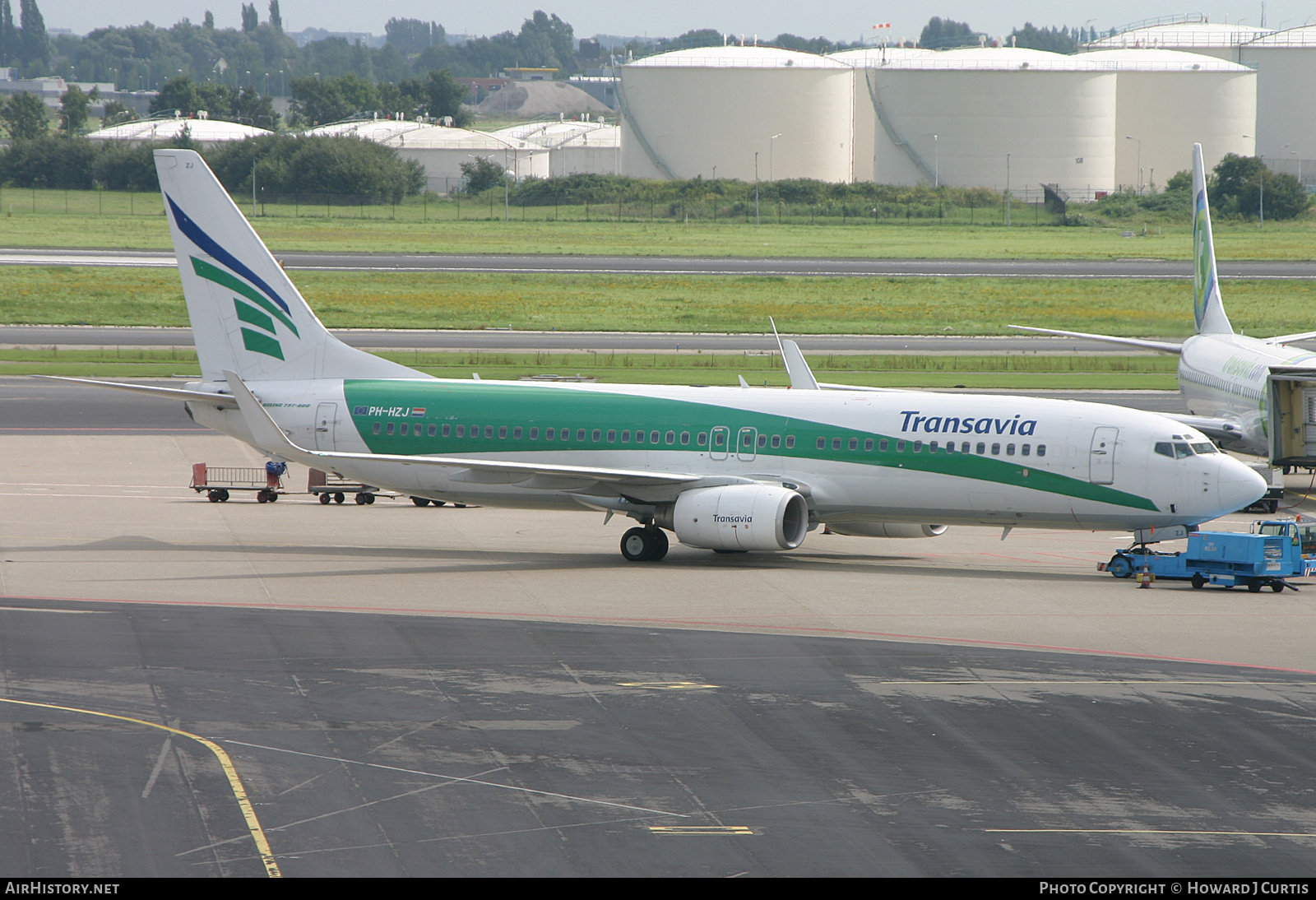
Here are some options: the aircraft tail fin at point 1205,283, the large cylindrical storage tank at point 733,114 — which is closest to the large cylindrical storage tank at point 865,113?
the large cylindrical storage tank at point 733,114

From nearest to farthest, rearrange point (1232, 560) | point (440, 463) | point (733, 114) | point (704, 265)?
point (1232, 560) < point (440, 463) < point (704, 265) < point (733, 114)

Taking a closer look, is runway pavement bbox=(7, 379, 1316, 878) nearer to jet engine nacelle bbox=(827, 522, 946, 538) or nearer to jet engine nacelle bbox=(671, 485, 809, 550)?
jet engine nacelle bbox=(827, 522, 946, 538)

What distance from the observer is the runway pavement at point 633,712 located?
1645 cm

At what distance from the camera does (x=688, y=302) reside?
99875 millimetres

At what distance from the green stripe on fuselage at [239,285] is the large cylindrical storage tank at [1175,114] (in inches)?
6185

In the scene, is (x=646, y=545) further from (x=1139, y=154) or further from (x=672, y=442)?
(x=1139, y=154)

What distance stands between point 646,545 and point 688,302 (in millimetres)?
65534

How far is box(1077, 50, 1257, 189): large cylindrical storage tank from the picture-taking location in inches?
6969

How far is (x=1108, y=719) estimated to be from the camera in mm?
21812

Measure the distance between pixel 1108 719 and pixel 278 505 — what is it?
94.1 feet

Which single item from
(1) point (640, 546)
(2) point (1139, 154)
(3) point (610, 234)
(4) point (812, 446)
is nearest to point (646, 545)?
(1) point (640, 546)

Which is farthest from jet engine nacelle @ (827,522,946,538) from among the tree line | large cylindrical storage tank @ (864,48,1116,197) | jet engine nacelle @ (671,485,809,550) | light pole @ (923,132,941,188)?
the tree line

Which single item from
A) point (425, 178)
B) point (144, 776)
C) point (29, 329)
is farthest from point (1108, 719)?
point (425, 178)

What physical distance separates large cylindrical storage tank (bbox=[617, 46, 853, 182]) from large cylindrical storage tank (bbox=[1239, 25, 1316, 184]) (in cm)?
5402
